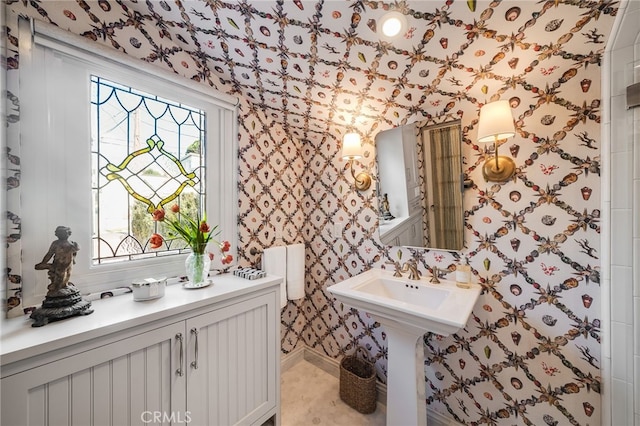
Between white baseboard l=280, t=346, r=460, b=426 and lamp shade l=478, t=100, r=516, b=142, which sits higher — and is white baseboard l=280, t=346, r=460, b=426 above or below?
below

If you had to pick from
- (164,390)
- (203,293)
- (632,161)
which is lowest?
(164,390)

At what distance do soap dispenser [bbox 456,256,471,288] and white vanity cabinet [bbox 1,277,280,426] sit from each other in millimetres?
1063

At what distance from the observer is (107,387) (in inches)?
35.0

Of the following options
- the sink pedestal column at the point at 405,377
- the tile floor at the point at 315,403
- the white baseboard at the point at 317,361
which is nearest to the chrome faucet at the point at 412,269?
the sink pedestal column at the point at 405,377

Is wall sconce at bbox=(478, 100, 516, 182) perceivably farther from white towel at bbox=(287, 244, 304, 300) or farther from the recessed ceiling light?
white towel at bbox=(287, 244, 304, 300)

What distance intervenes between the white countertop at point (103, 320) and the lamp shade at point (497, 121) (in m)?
1.42

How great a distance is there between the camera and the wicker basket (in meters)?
1.59

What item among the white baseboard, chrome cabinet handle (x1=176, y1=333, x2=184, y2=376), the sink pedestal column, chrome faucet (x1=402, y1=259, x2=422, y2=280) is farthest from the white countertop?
the white baseboard

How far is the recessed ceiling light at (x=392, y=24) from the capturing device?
3.23ft

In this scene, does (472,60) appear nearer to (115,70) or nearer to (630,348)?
(630,348)

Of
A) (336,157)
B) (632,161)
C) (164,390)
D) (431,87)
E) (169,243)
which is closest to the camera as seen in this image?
(632,161)

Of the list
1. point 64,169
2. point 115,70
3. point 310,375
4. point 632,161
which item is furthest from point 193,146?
point 632,161

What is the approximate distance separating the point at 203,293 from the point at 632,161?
6.24ft

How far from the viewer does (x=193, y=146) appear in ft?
5.15
